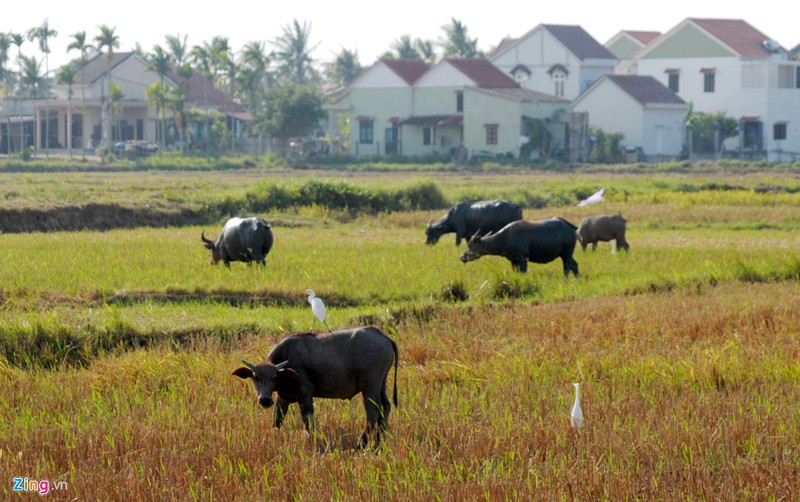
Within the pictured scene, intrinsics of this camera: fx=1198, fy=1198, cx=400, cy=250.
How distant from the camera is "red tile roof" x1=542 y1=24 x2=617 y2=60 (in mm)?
50625

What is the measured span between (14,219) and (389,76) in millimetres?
31255

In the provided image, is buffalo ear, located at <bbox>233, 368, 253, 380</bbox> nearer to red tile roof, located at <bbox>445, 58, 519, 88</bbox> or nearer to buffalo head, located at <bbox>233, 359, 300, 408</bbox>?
buffalo head, located at <bbox>233, 359, 300, 408</bbox>

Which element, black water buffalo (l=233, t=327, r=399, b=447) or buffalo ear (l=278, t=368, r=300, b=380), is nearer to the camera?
buffalo ear (l=278, t=368, r=300, b=380)

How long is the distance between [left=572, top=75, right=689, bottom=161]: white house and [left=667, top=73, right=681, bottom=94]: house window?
419 centimetres

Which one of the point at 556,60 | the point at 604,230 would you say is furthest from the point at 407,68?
the point at 604,230

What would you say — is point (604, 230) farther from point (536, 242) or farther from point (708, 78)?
point (708, 78)

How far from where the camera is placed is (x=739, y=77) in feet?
161

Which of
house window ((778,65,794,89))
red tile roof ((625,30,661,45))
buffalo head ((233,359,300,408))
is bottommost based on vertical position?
buffalo head ((233,359,300,408))

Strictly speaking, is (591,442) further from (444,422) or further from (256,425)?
(256,425)

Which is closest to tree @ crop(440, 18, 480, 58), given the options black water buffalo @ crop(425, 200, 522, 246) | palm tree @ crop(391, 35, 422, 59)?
palm tree @ crop(391, 35, 422, 59)

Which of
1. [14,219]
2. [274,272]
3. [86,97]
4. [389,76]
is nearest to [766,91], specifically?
[389,76]

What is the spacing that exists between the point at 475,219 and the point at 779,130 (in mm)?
33734

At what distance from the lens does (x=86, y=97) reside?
170 ft

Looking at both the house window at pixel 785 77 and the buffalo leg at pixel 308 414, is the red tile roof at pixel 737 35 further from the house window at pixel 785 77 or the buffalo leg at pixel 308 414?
the buffalo leg at pixel 308 414
